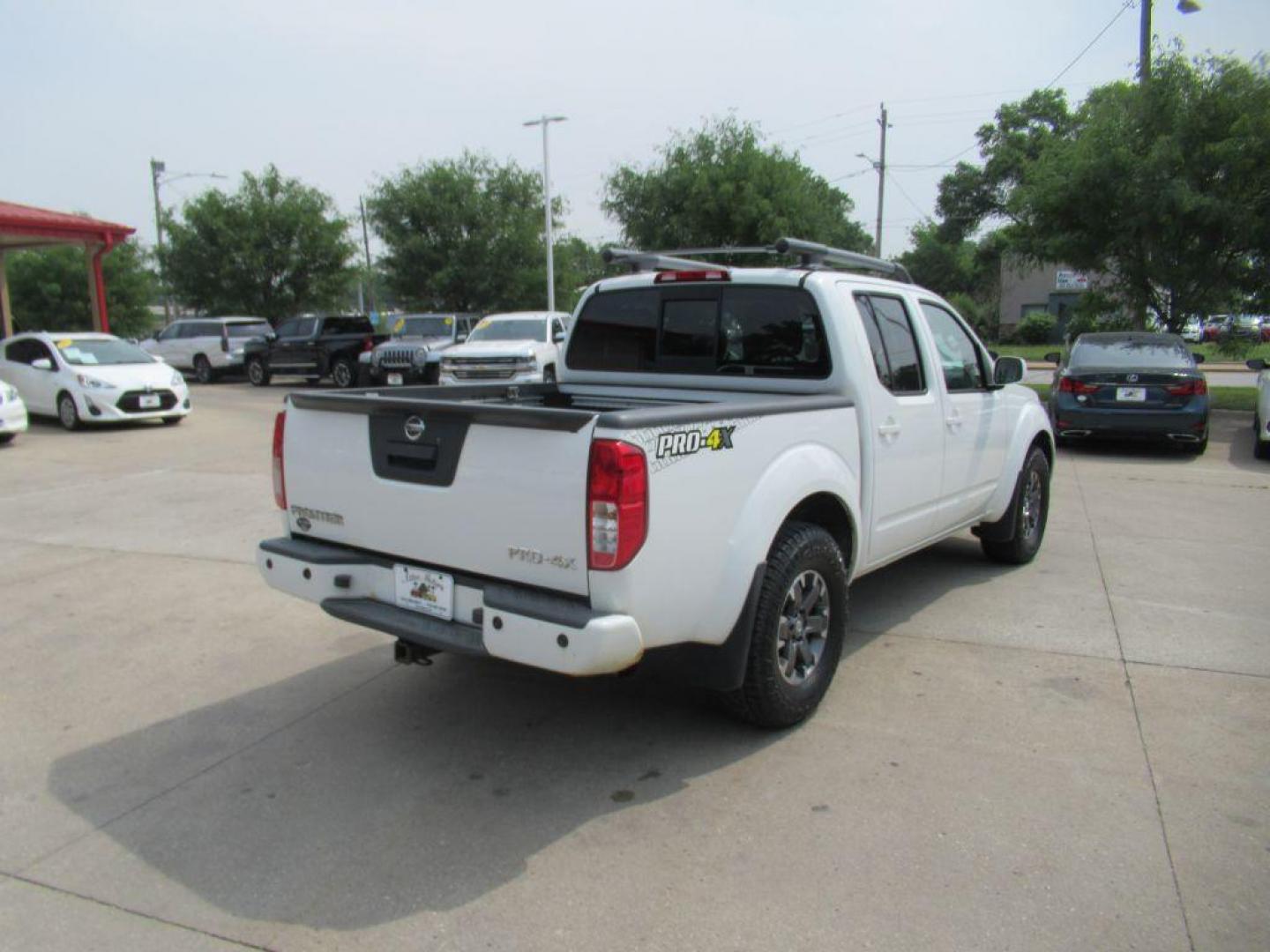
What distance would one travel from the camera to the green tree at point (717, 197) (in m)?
27.7

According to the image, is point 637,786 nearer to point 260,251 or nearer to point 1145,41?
point 1145,41

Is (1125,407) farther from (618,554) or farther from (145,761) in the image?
(145,761)

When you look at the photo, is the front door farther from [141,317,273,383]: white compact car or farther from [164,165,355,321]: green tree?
[164,165,355,321]: green tree

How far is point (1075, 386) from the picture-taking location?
11.8 meters

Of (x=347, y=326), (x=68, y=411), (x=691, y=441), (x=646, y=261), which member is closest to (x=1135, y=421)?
(x=646, y=261)

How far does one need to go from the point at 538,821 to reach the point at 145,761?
1.72 metres

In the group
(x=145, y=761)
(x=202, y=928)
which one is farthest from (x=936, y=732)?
(x=145, y=761)

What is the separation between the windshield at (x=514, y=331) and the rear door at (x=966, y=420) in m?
12.7

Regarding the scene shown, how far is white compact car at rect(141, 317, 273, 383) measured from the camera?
25484 millimetres

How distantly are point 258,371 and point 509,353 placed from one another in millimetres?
10993

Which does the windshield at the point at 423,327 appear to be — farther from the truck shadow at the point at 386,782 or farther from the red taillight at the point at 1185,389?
the truck shadow at the point at 386,782

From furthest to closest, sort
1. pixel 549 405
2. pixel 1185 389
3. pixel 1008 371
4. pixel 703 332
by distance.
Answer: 1. pixel 1185 389
2. pixel 1008 371
3. pixel 549 405
4. pixel 703 332

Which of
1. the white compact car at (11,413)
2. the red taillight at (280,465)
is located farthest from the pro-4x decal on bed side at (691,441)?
the white compact car at (11,413)

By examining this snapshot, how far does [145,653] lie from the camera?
16.5 ft
